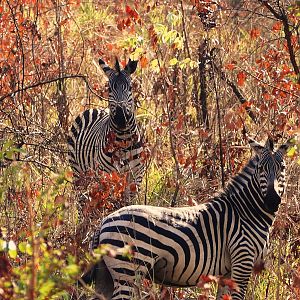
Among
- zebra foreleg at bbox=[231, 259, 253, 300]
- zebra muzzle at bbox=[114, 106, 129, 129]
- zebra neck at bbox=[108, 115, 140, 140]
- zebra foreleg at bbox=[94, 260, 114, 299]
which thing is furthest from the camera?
zebra neck at bbox=[108, 115, 140, 140]

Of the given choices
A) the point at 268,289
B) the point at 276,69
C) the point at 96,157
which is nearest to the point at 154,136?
the point at 96,157

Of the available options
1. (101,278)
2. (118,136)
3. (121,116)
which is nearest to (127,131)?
(118,136)

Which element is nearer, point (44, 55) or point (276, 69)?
point (276, 69)

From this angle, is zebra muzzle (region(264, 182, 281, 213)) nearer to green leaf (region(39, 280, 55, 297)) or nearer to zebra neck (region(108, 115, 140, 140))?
zebra neck (region(108, 115, 140, 140))

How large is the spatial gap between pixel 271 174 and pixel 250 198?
0.41 m

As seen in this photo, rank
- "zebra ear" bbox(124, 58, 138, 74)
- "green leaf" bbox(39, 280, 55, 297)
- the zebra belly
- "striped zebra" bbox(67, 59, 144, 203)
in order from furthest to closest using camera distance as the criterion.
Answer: "zebra ear" bbox(124, 58, 138, 74), "striped zebra" bbox(67, 59, 144, 203), the zebra belly, "green leaf" bbox(39, 280, 55, 297)

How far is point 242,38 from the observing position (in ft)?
51.9

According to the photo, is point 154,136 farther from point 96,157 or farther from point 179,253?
point 179,253

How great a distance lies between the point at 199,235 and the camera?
24.9 feet

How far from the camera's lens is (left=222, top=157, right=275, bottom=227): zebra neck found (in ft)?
26.3

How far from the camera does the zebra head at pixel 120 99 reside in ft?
34.3

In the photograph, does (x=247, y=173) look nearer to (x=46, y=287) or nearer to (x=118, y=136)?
(x=118, y=136)

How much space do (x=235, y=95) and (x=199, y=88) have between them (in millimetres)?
1388

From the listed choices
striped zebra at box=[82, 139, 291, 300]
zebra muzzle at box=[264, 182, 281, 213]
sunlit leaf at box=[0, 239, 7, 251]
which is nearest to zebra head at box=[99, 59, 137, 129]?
striped zebra at box=[82, 139, 291, 300]
